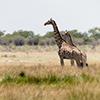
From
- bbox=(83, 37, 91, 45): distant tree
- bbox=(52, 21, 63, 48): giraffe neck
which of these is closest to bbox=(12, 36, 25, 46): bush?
bbox=(83, 37, 91, 45): distant tree

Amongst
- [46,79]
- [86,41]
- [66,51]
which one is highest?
[66,51]

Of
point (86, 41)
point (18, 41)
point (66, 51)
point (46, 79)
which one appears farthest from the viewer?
point (86, 41)

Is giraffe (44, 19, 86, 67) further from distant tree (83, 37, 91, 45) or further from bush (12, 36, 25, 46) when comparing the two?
distant tree (83, 37, 91, 45)

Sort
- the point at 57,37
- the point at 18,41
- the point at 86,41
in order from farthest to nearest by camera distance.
Result: the point at 86,41
the point at 18,41
the point at 57,37

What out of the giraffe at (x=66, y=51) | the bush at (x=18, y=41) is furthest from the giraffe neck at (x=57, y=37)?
the bush at (x=18, y=41)

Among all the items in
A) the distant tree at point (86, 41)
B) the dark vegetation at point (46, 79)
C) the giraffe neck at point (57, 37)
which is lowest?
the dark vegetation at point (46, 79)

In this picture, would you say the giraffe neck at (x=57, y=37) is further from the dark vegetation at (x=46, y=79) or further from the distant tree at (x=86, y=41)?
the distant tree at (x=86, y=41)

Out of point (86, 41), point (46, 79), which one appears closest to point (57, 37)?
point (46, 79)

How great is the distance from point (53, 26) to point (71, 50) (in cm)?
173

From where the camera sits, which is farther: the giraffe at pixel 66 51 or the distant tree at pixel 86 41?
the distant tree at pixel 86 41

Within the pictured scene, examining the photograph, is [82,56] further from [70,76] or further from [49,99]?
[49,99]

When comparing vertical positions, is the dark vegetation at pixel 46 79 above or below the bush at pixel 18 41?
below

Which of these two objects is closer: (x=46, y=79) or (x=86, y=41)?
(x=46, y=79)

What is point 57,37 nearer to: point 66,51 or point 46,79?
point 66,51
